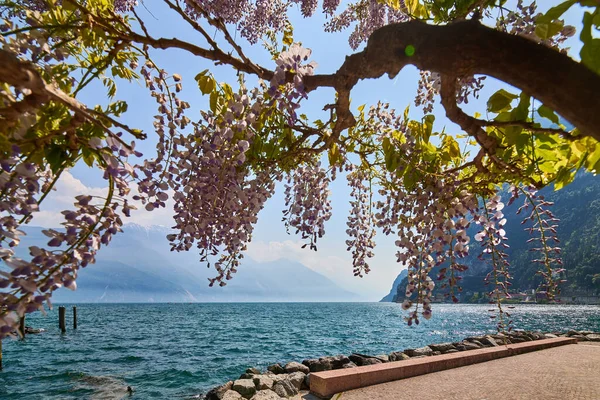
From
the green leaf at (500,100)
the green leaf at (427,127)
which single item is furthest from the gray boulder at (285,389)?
the green leaf at (500,100)

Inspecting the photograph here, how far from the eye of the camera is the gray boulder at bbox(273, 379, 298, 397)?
664 centimetres

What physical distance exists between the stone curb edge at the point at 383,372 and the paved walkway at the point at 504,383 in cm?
14

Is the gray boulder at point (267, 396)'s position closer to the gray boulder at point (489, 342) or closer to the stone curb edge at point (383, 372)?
the stone curb edge at point (383, 372)

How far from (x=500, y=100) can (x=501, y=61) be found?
0.74 m

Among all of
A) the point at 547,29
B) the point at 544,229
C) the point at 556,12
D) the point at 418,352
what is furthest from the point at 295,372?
the point at 556,12

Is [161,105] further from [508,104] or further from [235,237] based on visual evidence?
[508,104]

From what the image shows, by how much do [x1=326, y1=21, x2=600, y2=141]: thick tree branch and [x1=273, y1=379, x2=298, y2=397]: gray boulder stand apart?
21.3 ft

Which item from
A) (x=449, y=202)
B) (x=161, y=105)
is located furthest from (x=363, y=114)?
(x=161, y=105)

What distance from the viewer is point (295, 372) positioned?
8484mm

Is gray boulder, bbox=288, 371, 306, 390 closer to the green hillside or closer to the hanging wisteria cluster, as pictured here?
the hanging wisteria cluster

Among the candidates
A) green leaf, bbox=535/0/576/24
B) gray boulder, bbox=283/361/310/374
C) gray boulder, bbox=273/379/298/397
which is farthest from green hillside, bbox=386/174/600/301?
green leaf, bbox=535/0/576/24

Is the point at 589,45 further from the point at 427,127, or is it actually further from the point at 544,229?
the point at 544,229

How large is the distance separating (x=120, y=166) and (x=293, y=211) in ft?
8.06

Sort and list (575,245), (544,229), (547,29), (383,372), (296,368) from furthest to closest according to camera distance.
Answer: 1. (575,245)
2. (296,368)
3. (383,372)
4. (544,229)
5. (547,29)
